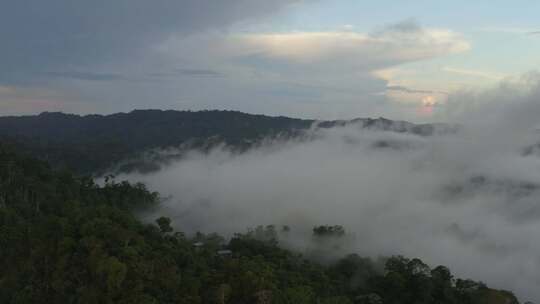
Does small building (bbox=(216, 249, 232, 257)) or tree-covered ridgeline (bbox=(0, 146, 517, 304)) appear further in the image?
small building (bbox=(216, 249, 232, 257))

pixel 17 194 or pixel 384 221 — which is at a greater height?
pixel 17 194

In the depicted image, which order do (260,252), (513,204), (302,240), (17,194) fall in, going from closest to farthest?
(260,252) → (17,194) → (302,240) → (513,204)

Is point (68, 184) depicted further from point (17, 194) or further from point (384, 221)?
point (384, 221)

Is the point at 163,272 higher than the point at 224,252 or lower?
higher

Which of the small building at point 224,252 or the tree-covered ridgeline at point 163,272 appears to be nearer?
the tree-covered ridgeline at point 163,272

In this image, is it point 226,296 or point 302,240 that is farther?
point 302,240

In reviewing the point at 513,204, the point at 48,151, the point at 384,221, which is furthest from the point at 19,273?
the point at 513,204

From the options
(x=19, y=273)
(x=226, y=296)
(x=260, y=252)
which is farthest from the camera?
(x=260, y=252)

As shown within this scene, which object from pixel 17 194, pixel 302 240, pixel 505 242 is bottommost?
pixel 505 242
